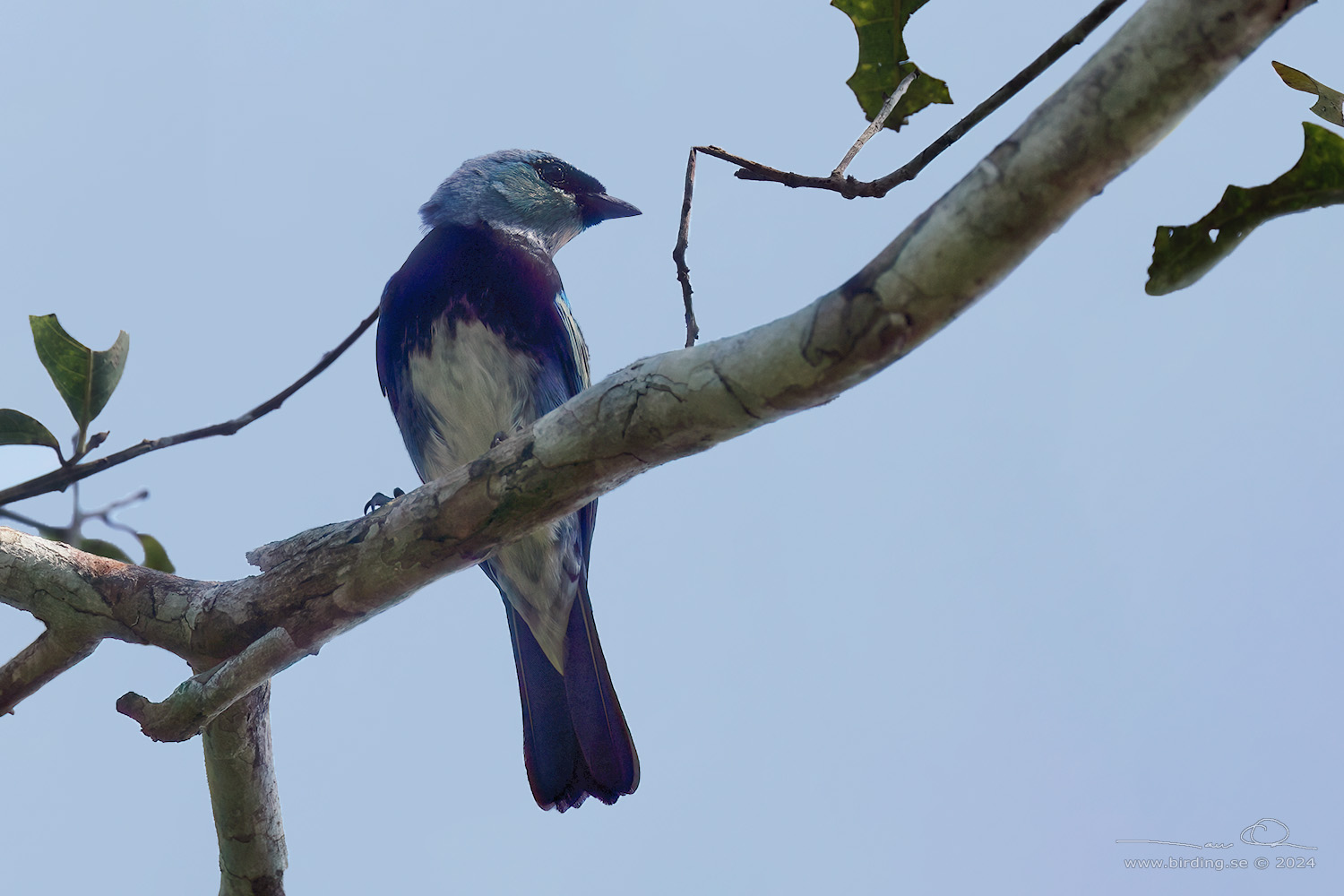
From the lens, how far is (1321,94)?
195 cm

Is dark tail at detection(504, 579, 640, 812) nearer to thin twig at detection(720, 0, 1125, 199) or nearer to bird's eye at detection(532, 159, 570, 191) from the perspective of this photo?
thin twig at detection(720, 0, 1125, 199)

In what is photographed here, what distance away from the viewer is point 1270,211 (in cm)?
173

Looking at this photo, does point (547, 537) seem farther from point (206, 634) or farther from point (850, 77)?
point (850, 77)

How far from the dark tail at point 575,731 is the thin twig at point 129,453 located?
4.83ft

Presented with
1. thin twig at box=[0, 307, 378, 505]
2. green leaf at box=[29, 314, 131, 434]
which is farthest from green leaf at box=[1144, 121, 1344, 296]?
green leaf at box=[29, 314, 131, 434]

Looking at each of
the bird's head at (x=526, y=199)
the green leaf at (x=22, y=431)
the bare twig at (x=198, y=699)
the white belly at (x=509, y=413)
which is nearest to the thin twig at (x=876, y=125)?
the bare twig at (x=198, y=699)

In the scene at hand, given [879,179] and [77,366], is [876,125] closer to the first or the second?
[879,179]

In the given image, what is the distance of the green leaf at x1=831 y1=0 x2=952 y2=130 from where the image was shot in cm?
240

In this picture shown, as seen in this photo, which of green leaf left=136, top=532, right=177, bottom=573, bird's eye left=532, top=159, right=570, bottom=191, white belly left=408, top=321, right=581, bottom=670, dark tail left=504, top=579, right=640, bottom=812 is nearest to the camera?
green leaf left=136, top=532, right=177, bottom=573

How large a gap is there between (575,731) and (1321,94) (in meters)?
2.67

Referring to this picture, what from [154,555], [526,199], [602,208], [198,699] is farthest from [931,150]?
[602,208]

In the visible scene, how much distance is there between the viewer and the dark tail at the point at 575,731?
3369 millimetres

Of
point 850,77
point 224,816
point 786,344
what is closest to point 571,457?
point 786,344

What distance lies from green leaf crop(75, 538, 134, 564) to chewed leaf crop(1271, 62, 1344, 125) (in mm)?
2972
